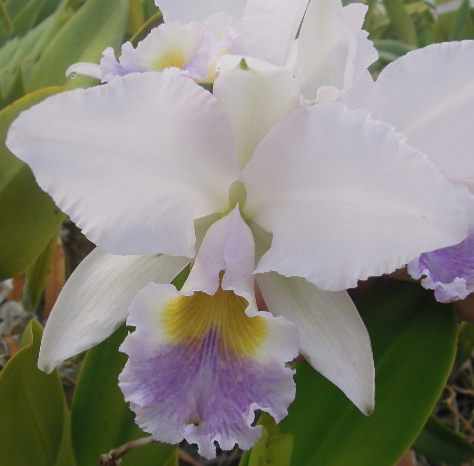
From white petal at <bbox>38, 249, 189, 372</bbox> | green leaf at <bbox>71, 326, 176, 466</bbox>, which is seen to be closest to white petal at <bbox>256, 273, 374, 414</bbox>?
white petal at <bbox>38, 249, 189, 372</bbox>

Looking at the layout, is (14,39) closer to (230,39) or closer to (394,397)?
(230,39)

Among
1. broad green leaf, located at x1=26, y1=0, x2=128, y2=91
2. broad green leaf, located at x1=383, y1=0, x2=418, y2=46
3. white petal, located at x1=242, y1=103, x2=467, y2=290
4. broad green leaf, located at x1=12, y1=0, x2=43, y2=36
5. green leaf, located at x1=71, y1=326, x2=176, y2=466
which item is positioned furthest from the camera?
broad green leaf, located at x1=383, y1=0, x2=418, y2=46

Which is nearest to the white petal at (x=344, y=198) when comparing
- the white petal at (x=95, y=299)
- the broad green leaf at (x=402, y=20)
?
the white petal at (x=95, y=299)

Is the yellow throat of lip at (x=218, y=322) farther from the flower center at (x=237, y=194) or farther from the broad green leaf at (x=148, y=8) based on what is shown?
the broad green leaf at (x=148, y=8)

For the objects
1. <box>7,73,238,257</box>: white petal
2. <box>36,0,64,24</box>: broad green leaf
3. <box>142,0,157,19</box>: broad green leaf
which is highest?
<box>7,73,238,257</box>: white petal

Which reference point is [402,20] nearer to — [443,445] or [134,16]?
[134,16]

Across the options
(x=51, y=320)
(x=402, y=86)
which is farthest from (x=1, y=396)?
(x=402, y=86)

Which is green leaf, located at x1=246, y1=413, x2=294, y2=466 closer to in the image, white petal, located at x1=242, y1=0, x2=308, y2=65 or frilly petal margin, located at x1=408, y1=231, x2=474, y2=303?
frilly petal margin, located at x1=408, y1=231, x2=474, y2=303
